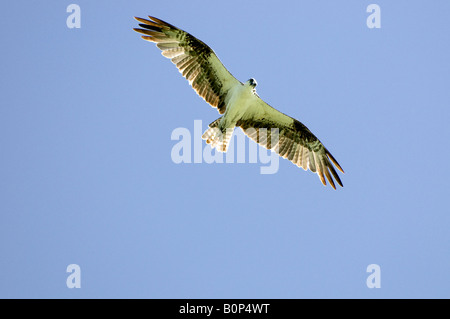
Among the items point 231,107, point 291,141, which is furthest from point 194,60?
point 291,141

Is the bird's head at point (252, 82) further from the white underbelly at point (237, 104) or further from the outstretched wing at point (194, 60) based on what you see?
the outstretched wing at point (194, 60)

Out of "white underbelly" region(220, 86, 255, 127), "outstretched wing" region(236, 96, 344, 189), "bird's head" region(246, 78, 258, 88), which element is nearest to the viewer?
"bird's head" region(246, 78, 258, 88)

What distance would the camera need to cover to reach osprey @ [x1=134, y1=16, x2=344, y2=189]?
11.3 meters

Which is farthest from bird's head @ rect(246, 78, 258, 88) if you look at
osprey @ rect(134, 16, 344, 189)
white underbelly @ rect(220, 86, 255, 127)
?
white underbelly @ rect(220, 86, 255, 127)

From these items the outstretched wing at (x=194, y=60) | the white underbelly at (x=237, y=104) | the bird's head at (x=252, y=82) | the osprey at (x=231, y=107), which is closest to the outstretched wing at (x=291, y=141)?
the osprey at (x=231, y=107)

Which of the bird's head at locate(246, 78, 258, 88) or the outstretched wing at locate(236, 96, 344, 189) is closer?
the bird's head at locate(246, 78, 258, 88)

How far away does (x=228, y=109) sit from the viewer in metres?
Result: 11.4

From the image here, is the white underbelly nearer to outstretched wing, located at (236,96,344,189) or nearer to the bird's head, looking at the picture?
the bird's head

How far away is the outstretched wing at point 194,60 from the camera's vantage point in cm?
1123

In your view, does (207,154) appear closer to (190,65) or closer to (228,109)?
(228,109)

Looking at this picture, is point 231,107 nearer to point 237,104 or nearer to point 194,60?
point 237,104

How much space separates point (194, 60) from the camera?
11414 mm
